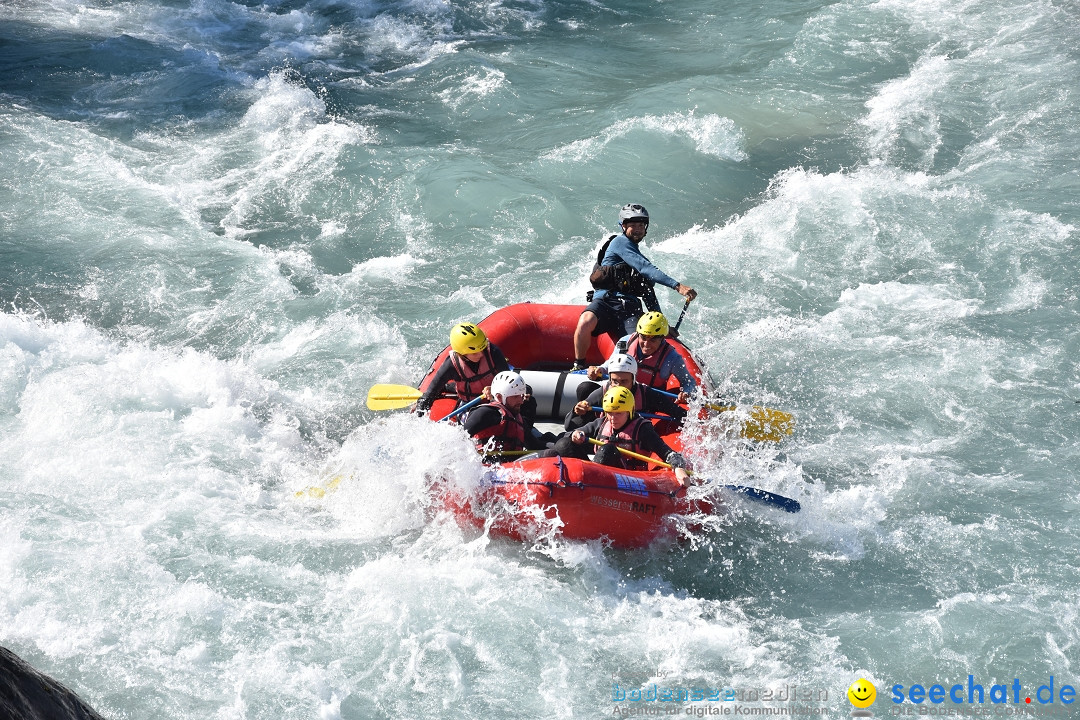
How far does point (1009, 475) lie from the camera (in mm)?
8625

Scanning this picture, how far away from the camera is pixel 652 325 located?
8195mm

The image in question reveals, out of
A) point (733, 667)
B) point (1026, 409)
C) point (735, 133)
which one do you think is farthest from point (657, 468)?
point (735, 133)

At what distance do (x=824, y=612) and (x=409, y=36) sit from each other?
14.6 m

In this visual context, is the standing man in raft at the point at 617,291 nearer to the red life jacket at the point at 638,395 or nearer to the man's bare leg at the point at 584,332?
the man's bare leg at the point at 584,332

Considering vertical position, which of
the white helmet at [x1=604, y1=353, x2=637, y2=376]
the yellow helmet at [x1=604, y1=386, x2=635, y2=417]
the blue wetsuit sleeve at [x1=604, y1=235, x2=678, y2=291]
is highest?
the blue wetsuit sleeve at [x1=604, y1=235, x2=678, y2=291]

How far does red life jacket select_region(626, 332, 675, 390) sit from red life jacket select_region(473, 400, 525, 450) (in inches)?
46.2

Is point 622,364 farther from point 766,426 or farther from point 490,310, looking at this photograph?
point 490,310

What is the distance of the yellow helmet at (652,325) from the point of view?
8.20m

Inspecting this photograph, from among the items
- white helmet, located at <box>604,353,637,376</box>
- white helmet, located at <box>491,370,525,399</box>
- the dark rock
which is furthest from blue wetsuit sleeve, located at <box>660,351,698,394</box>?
the dark rock

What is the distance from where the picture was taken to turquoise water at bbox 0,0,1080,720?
684cm

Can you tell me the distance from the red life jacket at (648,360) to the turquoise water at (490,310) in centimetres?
74
